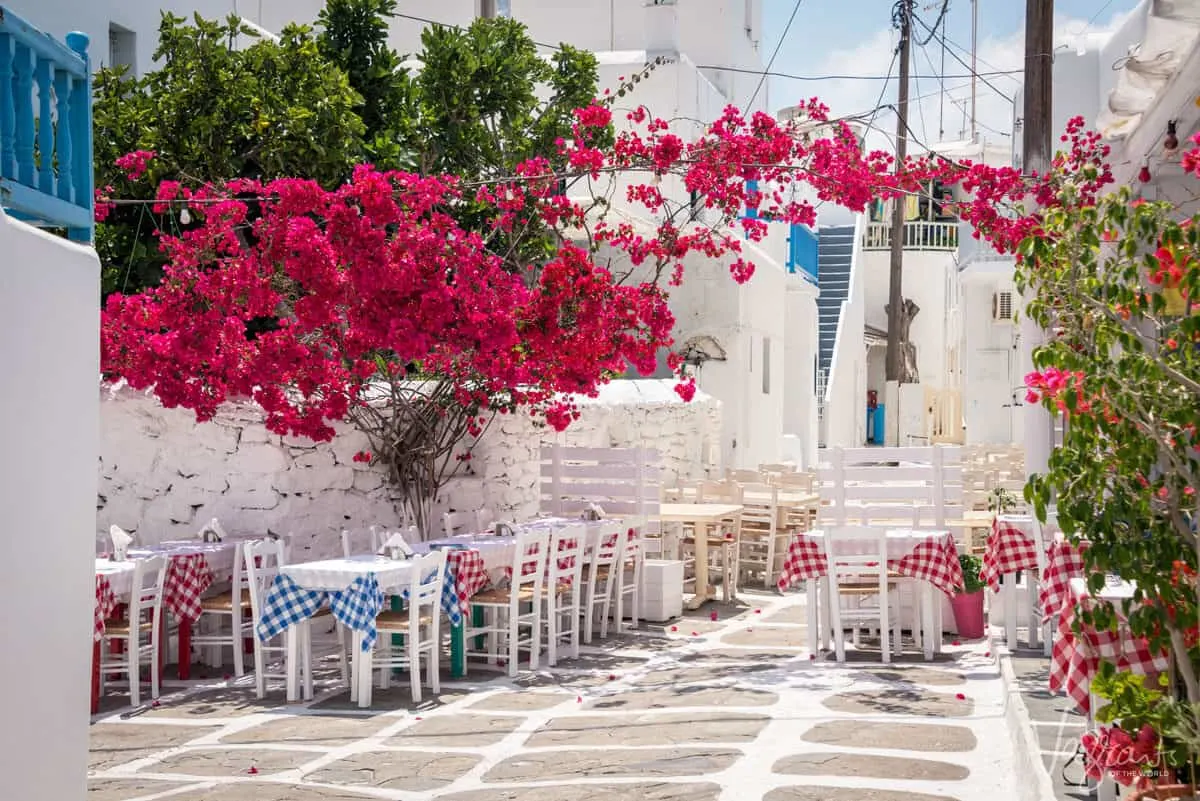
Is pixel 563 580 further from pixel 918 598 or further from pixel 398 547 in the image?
pixel 918 598

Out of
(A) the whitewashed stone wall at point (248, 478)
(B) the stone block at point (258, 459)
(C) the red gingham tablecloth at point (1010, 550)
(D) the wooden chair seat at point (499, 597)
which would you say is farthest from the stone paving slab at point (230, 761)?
(C) the red gingham tablecloth at point (1010, 550)

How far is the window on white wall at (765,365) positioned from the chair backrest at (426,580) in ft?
51.8

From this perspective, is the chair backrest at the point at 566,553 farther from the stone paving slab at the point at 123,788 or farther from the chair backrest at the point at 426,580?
the stone paving slab at the point at 123,788

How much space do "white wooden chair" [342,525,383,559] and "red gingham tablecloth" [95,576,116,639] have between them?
1742 millimetres

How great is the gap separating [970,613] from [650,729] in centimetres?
430

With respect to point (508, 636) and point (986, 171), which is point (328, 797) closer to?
point (508, 636)

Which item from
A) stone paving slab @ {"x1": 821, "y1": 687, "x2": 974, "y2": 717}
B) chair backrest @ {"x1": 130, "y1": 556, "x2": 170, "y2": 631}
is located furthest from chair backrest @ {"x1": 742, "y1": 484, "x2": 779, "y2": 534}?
chair backrest @ {"x1": 130, "y1": 556, "x2": 170, "y2": 631}

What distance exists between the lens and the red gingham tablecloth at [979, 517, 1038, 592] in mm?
10531

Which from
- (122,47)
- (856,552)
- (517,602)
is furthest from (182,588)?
(122,47)

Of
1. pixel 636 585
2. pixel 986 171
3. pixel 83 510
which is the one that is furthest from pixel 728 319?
pixel 83 510

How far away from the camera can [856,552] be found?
35.8 feet

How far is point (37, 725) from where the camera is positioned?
17.4 ft

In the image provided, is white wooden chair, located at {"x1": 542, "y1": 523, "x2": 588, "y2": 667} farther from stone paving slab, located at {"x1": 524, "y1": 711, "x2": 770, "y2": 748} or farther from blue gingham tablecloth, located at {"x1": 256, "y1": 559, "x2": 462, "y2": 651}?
stone paving slab, located at {"x1": 524, "y1": 711, "x2": 770, "y2": 748}

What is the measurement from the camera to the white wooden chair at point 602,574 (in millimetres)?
12062
